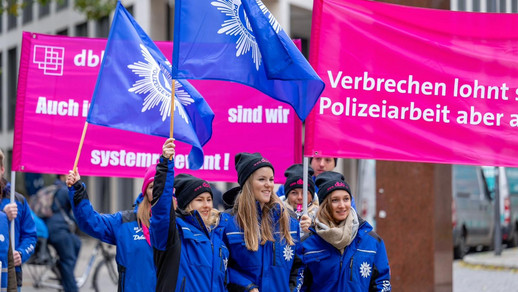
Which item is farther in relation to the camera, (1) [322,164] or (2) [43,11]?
(2) [43,11]

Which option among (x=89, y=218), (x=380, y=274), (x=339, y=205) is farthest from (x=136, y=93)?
(x=380, y=274)

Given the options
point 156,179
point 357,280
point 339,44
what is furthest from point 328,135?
point 156,179

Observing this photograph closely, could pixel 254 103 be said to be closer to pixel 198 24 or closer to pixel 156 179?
pixel 198 24

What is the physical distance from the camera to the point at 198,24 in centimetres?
677

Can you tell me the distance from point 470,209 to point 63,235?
11110 mm

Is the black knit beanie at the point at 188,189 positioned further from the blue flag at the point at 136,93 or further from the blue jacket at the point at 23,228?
the blue jacket at the point at 23,228

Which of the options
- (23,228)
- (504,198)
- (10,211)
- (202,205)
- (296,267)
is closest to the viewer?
(202,205)

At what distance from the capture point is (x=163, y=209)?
19.7ft

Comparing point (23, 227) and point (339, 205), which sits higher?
point (339, 205)

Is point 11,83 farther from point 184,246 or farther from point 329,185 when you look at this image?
point 184,246

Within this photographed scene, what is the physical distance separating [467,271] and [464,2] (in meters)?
24.6

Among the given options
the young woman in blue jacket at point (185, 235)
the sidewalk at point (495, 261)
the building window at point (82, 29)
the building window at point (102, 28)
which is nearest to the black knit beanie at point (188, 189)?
the young woman in blue jacket at point (185, 235)

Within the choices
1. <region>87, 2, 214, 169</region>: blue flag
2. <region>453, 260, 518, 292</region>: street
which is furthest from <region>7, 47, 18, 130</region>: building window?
<region>87, 2, 214, 169</region>: blue flag

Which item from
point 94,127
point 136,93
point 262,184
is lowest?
point 262,184
